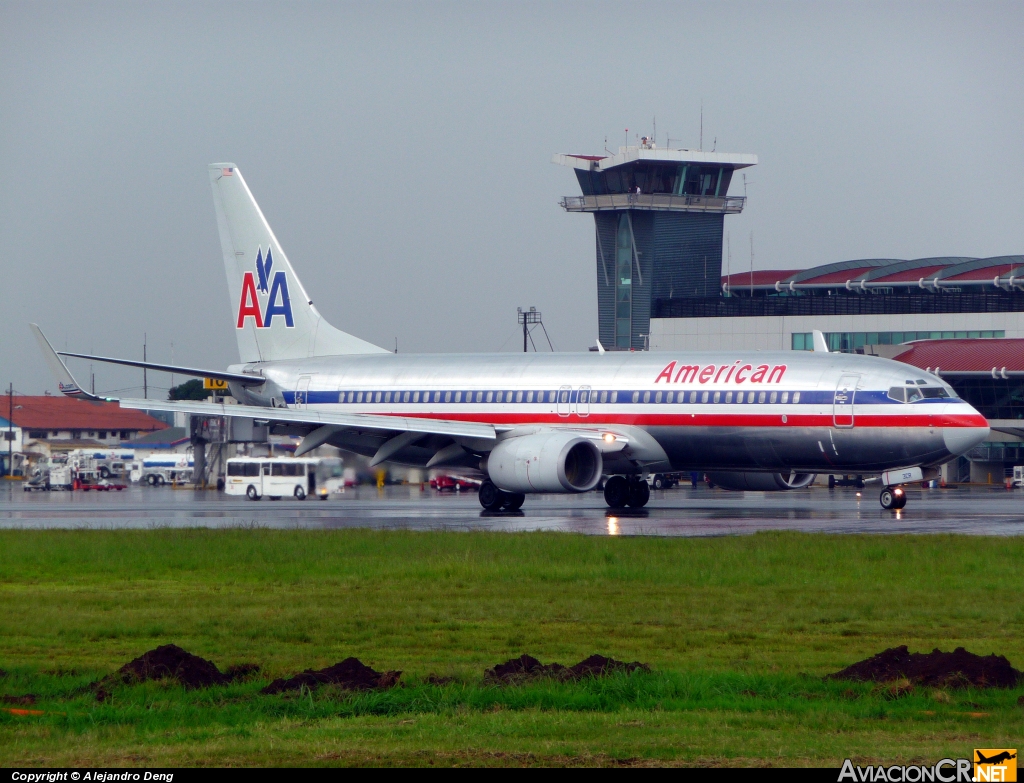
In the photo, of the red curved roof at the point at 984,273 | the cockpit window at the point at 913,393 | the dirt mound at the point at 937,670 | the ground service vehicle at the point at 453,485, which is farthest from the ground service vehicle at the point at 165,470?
the dirt mound at the point at 937,670

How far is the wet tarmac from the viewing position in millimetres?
28938

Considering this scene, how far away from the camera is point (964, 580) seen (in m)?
18.4

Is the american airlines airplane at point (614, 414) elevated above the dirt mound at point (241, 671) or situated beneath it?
elevated above

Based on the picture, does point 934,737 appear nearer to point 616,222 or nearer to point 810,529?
point 810,529

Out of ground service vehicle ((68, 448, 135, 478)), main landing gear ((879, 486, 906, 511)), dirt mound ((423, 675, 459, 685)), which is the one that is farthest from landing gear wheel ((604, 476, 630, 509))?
ground service vehicle ((68, 448, 135, 478))

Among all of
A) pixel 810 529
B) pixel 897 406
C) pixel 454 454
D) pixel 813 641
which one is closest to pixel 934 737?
pixel 813 641

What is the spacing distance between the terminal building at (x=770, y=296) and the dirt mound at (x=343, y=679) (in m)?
65.7

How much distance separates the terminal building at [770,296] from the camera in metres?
76.2

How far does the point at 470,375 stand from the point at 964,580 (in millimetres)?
22912

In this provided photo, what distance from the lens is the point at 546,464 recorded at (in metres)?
34.1

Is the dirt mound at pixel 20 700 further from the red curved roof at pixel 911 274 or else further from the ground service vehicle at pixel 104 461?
the red curved roof at pixel 911 274

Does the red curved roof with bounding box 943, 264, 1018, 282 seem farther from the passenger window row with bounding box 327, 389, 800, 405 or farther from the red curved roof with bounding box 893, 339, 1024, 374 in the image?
the passenger window row with bounding box 327, 389, 800, 405

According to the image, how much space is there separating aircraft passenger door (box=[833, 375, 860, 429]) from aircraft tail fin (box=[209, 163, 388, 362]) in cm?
1818

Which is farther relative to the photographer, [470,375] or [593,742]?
[470,375]
